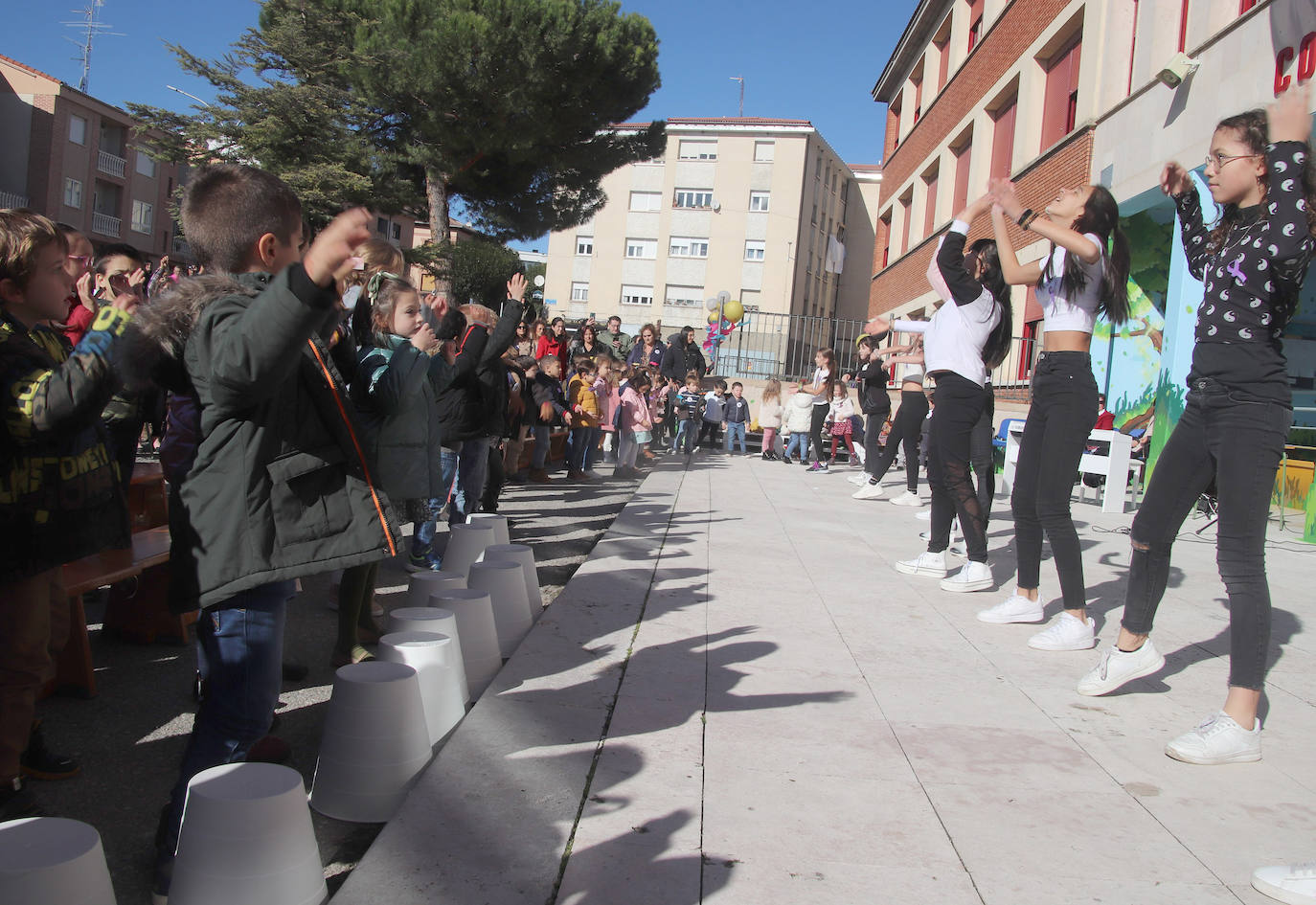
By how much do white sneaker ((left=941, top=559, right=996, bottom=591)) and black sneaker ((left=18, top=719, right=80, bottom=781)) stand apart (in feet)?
14.7

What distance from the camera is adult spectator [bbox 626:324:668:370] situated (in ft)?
56.5

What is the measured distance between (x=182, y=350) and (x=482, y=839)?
1419 millimetres

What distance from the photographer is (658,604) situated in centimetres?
483

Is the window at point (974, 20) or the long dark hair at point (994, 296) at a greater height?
the window at point (974, 20)

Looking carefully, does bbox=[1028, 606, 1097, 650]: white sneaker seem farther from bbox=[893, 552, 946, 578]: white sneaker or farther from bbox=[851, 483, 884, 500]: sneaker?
bbox=[851, 483, 884, 500]: sneaker

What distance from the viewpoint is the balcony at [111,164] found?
145ft

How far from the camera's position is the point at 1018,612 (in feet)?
15.6

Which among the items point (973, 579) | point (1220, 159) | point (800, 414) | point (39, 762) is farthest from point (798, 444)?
point (39, 762)

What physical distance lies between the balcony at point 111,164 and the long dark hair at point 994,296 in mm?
49168

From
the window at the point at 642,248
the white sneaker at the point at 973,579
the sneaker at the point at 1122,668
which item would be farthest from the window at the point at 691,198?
the sneaker at the point at 1122,668

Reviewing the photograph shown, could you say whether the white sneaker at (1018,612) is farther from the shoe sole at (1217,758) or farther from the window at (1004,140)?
the window at (1004,140)

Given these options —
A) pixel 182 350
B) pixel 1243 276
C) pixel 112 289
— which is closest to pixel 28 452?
pixel 182 350

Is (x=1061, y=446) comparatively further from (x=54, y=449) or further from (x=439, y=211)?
(x=439, y=211)

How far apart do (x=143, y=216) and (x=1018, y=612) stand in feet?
175
